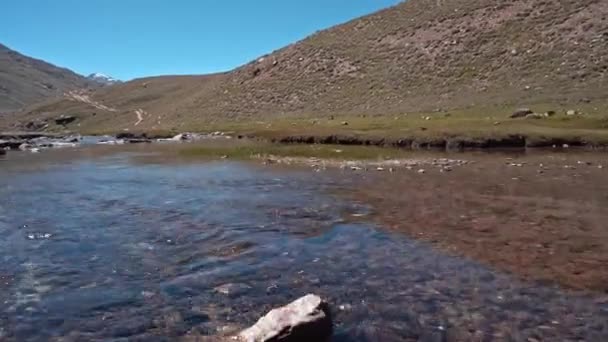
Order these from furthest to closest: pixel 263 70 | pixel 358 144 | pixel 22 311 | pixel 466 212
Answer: pixel 263 70, pixel 358 144, pixel 466 212, pixel 22 311

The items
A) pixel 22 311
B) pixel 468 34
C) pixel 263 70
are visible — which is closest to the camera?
pixel 22 311

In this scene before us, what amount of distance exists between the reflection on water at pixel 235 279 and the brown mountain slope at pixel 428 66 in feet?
174

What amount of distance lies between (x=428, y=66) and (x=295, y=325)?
82.6 metres

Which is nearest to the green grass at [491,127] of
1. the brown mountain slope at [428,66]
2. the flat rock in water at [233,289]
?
the brown mountain slope at [428,66]

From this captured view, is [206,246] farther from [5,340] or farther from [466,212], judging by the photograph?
[466,212]

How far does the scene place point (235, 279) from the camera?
10.6 m

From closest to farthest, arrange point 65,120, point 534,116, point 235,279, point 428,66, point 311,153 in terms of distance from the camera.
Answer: point 235,279
point 311,153
point 534,116
point 428,66
point 65,120

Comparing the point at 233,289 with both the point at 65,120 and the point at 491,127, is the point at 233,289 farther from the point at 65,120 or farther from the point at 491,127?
the point at 65,120

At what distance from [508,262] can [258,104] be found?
8891 cm

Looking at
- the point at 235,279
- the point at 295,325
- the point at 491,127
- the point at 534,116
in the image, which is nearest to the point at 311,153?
the point at 491,127

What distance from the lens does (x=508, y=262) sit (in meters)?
11.5

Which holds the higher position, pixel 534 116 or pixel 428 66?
pixel 428 66

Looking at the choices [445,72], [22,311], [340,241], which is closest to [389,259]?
[340,241]

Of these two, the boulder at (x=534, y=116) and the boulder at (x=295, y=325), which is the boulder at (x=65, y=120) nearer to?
the boulder at (x=534, y=116)
